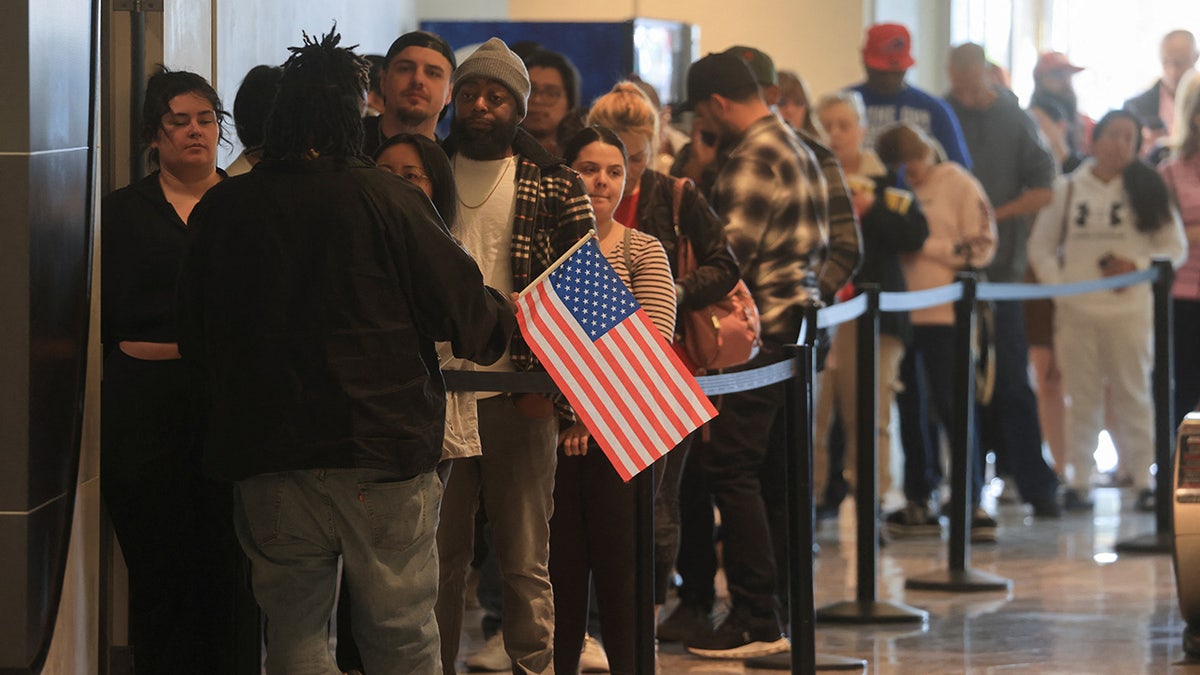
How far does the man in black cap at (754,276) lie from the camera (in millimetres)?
6266

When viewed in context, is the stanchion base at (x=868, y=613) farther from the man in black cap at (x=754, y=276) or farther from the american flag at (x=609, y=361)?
the american flag at (x=609, y=361)

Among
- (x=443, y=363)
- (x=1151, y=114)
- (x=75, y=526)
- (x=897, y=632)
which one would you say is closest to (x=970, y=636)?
(x=897, y=632)

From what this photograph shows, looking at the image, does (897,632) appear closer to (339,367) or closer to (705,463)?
(705,463)

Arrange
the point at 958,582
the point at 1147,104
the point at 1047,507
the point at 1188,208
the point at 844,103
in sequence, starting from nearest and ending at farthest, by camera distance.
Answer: the point at 958,582
the point at 844,103
the point at 1047,507
the point at 1188,208
the point at 1147,104

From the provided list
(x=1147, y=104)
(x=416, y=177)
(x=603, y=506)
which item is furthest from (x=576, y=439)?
(x=1147, y=104)

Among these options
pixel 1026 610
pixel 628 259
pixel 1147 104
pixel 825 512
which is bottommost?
pixel 1026 610

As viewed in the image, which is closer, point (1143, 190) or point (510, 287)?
point (510, 287)

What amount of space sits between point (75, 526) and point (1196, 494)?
3613 millimetres

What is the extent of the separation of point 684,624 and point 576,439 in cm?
163

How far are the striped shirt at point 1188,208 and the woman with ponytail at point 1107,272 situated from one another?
0.19 meters

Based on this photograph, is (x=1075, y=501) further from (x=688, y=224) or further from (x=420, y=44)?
(x=420, y=44)

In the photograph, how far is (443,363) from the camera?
489 centimetres

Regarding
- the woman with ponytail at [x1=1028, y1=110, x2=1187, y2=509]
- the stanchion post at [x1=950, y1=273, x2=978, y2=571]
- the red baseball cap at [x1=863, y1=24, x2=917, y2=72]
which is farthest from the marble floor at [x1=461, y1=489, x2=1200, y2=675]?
the red baseball cap at [x1=863, y1=24, x2=917, y2=72]

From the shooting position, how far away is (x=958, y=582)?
749 centimetres
